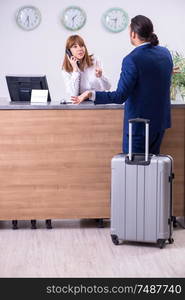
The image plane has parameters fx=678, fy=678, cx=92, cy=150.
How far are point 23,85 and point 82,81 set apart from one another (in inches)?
31.1

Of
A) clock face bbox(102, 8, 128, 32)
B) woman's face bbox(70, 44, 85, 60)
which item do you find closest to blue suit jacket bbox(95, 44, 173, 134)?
woman's face bbox(70, 44, 85, 60)

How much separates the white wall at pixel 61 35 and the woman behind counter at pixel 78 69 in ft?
9.13

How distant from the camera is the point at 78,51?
5.80m

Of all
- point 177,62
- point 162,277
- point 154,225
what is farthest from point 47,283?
point 177,62

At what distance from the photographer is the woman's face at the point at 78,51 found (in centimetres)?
579

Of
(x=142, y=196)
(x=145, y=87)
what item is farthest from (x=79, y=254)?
(x=145, y=87)

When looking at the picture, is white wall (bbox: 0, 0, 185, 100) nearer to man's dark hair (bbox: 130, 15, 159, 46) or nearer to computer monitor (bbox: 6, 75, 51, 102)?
computer monitor (bbox: 6, 75, 51, 102)

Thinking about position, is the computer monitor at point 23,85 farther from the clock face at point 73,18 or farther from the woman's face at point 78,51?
the clock face at point 73,18

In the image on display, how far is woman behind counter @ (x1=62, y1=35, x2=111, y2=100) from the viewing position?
5.75 metres

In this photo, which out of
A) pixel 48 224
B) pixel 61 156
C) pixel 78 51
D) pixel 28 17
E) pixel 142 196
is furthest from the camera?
pixel 28 17

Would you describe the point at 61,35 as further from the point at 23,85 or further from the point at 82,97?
the point at 82,97

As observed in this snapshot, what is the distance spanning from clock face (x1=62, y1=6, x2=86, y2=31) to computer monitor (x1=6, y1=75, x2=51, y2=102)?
344cm

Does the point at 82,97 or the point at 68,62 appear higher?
the point at 68,62

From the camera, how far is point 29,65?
867cm
